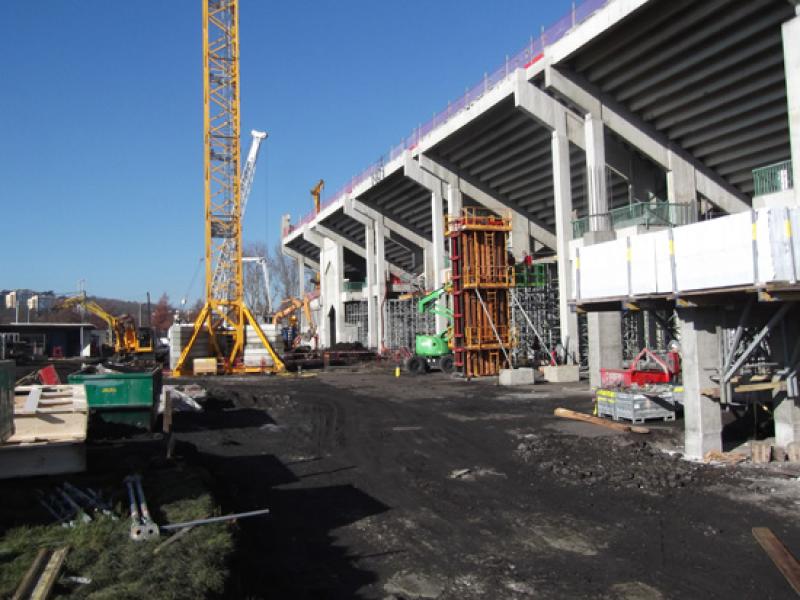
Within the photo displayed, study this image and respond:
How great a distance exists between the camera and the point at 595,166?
25.1 metres

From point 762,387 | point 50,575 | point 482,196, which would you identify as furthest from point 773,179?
point 50,575

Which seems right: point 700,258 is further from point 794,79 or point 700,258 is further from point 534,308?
point 534,308

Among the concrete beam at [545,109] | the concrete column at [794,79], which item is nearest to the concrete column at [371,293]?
the concrete beam at [545,109]

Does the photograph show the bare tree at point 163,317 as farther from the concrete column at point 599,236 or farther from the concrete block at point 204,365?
the concrete column at point 599,236

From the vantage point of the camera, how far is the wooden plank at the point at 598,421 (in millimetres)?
14211

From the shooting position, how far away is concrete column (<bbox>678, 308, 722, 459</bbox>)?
36.5 feet

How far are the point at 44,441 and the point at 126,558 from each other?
10.2 feet

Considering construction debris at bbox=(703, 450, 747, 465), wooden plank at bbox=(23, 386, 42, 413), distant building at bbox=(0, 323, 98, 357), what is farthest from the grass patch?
distant building at bbox=(0, 323, 98, 357)

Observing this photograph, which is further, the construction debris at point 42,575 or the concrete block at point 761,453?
the concrete block at point 761,453

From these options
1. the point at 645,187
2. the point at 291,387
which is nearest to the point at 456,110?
the point at 645,187

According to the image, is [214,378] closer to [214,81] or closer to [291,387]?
[291,387]

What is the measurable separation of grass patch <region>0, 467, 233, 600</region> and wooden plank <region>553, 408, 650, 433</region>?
32.9 feet

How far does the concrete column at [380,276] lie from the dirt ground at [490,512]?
108 ft

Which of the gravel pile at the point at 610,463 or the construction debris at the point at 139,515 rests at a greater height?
the construction debris at the point at 139,515
